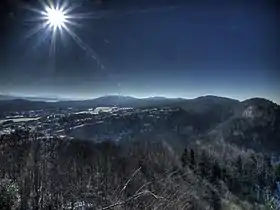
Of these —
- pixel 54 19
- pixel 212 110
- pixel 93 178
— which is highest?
pixel 54 19

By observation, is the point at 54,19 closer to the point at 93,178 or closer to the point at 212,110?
the point at 93,178

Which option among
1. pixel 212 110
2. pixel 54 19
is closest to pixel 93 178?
pixel 54 19

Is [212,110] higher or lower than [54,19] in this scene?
lower

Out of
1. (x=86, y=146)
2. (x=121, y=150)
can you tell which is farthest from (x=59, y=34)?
(x=121, y=150)

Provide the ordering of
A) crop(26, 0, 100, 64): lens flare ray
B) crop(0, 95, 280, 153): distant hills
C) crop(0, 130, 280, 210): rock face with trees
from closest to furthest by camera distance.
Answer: crop(0, 130, 280, 210): rock face with trees
crop(26, 0, 100, 64): lens flare ray
crop(0, 95, 280, 153): distant hills

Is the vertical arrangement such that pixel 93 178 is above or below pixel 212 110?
below

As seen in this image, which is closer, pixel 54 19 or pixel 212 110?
pixel 54 19

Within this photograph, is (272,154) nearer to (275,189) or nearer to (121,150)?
(275,189)

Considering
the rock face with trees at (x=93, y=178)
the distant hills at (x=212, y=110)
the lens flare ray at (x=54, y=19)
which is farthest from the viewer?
the distant hills at (x=212, y=110)

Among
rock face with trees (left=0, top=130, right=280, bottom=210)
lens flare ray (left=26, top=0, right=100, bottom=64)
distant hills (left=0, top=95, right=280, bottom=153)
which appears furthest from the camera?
distant hills (left=0, top=95, right=280, bottom=153)

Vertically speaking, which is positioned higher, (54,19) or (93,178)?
(54,19)

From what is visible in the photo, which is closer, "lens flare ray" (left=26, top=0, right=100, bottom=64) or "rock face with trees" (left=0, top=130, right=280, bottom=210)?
"rock face with trees" (left=0, top=130, right=280, bottom=210)
